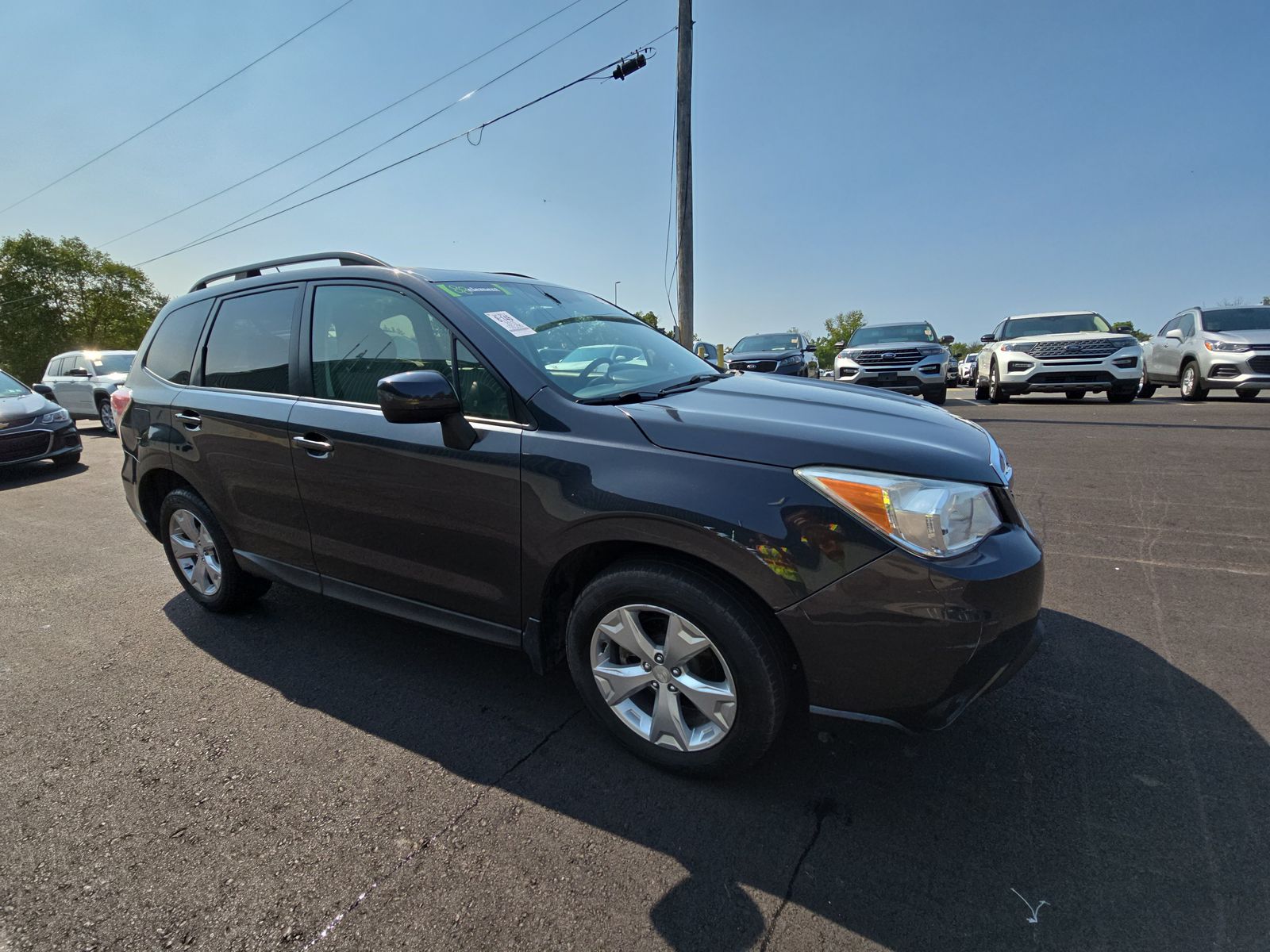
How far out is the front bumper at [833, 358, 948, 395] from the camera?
11.5 m

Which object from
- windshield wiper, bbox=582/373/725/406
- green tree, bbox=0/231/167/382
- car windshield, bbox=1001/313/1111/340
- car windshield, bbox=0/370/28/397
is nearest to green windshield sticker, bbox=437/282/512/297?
windshield wiper, bbox=582/373/725/406

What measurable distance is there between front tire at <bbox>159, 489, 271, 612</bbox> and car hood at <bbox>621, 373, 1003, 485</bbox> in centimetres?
250

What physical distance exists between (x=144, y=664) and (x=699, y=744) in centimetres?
266

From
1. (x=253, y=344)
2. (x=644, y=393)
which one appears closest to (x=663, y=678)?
(x=644, y=393)

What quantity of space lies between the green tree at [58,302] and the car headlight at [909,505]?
67186 mm

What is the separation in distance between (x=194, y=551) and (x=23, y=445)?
662 cm

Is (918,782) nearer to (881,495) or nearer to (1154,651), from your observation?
(881,495)

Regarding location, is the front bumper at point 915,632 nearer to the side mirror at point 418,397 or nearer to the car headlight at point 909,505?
the car headlight at point 909,505

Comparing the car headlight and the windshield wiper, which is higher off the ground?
the windshield wiper

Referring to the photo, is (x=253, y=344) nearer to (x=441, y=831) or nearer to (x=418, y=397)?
(x=418, y=397)

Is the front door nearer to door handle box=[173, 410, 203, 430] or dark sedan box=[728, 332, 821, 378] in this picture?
door handle box=[173, 410, 203, 430]

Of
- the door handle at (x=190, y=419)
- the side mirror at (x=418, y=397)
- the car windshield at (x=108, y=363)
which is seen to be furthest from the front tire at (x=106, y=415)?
the side mirror at (x=418, y=397)

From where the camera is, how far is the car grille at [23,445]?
769 centimetres

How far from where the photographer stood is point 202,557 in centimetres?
350
